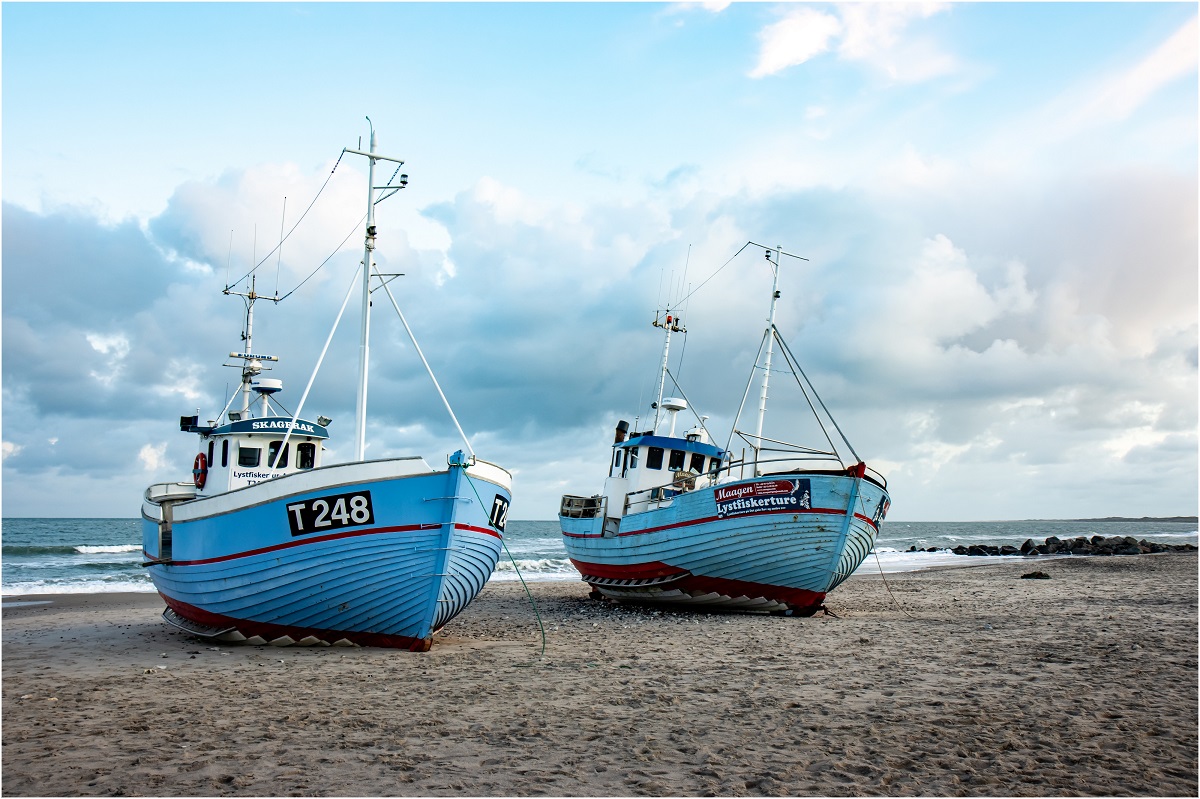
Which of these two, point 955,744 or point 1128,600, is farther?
point 1128,600

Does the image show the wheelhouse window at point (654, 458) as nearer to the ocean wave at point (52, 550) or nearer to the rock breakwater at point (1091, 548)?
the ocean wave at point (52, 550)

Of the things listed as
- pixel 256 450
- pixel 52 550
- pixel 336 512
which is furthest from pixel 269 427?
pixel 52 550

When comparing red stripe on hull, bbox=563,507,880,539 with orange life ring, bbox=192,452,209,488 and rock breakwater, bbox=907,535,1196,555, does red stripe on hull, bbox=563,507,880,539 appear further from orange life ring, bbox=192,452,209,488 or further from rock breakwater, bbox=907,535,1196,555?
rock breakwater, bbox=907,535,1196,555

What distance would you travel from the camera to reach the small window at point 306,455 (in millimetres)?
16016

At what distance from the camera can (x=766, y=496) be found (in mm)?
16672

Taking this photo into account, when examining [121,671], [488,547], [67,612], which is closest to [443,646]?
[488,547]

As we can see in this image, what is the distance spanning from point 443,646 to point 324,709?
490 centimetres

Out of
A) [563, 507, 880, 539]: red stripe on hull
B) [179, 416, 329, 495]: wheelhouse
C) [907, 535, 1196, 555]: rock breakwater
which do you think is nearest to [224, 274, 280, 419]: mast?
[179, 416, 329, 495]: wheelhouse

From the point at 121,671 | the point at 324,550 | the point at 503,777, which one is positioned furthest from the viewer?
the point at 324,550

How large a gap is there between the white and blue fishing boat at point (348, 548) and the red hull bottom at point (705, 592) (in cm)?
620

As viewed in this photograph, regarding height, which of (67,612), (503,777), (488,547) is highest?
(488,547)

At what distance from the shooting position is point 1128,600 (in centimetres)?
1933

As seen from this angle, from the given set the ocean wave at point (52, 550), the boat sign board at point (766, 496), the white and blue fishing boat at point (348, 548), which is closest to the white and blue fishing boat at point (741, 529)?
the boat sign board at point (766, 496)

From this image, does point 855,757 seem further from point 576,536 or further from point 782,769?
point 576,536
